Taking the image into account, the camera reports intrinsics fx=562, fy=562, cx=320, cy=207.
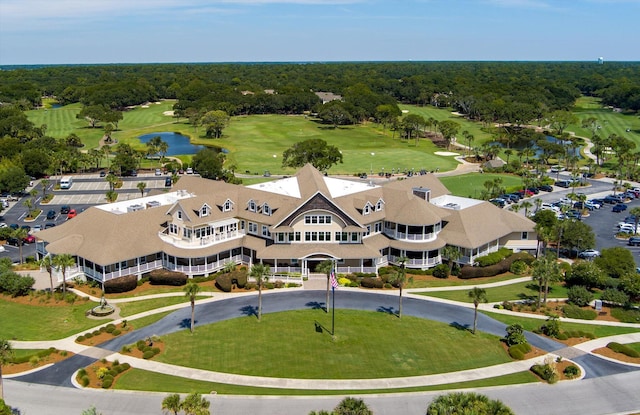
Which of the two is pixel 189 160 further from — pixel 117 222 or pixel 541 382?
pixel 541 382

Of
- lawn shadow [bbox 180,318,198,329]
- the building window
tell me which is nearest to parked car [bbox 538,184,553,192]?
the building window

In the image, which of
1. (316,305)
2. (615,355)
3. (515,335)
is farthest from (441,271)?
(615,355)

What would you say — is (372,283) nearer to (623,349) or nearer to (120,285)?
(623,349)

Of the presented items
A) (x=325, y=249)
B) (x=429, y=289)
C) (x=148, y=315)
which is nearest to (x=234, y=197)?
(x=325, y=249)

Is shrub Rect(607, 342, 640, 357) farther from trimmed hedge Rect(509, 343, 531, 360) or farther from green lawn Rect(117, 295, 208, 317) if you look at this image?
green lawn Rect(117, 295, 208, 317)

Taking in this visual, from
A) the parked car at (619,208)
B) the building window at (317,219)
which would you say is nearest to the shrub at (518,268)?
the building window at (317,219)

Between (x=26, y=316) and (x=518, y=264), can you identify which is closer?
(x=26, y=316)
